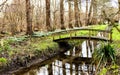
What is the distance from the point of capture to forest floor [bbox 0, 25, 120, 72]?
15.6 metres

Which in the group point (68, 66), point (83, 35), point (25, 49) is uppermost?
point (83, 35)

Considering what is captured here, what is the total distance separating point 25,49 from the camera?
17.5 m

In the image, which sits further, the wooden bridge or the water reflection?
the wooden bridge

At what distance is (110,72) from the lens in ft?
34.7

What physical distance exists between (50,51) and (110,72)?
9.72 metres

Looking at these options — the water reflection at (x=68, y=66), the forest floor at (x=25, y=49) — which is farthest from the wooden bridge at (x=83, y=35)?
the water reflection at (x=68, y=66)

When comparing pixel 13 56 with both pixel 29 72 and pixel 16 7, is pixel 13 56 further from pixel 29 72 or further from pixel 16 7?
pixel 16 7

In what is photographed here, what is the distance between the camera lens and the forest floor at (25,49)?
51.2 feet

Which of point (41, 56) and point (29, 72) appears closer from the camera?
point (29, 72)

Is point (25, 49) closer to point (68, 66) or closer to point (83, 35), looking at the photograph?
point (68, 66)

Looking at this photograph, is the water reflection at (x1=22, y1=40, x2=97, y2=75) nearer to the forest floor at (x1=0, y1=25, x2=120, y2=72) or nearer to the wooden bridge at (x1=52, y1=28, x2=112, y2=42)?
the forest floor at (x1=0, y1=25, x2=120, y2=72)

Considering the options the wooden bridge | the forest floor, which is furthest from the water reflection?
the wooden bridge

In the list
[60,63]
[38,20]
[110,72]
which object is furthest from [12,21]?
[110,72]

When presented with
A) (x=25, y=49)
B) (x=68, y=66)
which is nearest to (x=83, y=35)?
(x=68, y=66)
